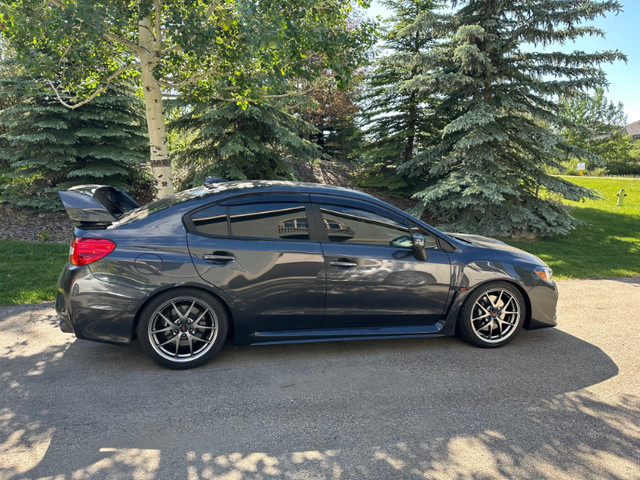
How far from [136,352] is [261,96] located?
5.57m

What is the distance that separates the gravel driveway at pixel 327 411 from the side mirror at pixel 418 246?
0.95 meters

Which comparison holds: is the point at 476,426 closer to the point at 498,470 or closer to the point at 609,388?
the point at 498,470

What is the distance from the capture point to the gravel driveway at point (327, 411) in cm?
255

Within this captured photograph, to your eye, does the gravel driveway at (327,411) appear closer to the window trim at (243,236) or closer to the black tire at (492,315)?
the black tire at (492,315)

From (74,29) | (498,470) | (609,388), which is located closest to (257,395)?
(498,470)

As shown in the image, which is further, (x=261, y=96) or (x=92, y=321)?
A: (x=261, y=96)

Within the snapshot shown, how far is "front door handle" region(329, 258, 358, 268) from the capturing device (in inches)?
151

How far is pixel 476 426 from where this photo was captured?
2.97 m

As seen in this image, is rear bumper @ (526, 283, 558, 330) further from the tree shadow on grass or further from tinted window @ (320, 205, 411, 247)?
the tree shadow on grass

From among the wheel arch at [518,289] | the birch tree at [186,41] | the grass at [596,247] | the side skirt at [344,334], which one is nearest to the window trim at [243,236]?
the side skirt at [344,334]

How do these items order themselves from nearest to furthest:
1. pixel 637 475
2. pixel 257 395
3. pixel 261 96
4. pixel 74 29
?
pixel 637 475 → pixel 257 395 → pixel 74 29 → pixel 261 96

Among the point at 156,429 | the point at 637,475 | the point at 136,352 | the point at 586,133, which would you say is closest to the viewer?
the point at 637,475

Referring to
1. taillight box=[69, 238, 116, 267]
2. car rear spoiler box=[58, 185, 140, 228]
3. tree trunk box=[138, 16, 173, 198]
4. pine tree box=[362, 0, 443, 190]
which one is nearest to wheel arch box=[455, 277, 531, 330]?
taillight box=[69, 238, 116, 267]

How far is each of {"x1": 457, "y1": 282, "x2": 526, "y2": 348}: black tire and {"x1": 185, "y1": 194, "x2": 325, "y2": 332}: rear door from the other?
4.91ft
